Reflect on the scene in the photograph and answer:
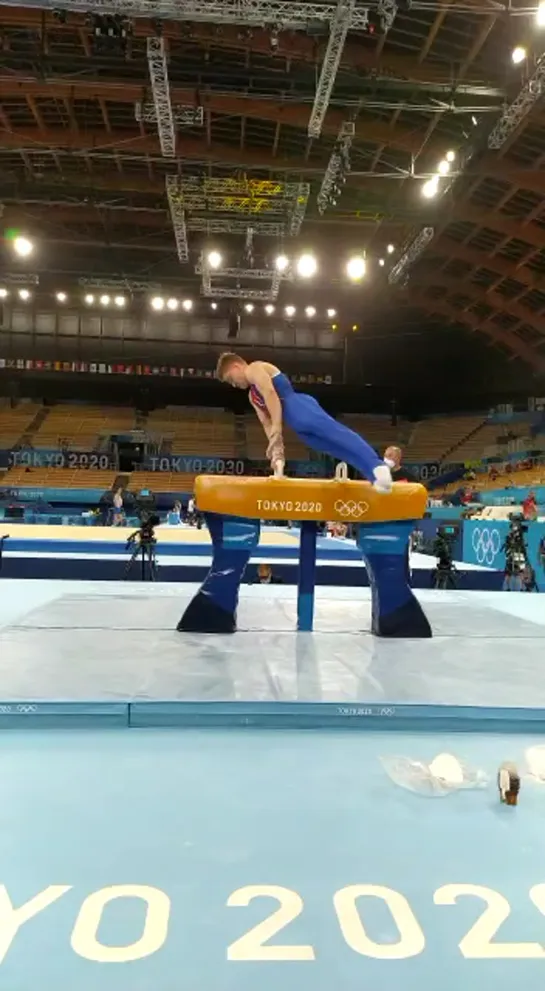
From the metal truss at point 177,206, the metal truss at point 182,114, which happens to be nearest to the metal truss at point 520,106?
the metal truss at point 182,114

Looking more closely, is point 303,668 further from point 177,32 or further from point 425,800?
point 177,32

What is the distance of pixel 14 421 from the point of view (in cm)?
2594

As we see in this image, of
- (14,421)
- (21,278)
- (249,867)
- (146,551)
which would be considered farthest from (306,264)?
(14,421)

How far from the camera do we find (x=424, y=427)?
2655cm

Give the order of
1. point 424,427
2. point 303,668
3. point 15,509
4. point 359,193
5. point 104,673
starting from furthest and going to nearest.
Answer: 1. point 424,427
2. point 15,509
3. point 359,193
4. point 303,668
5. point 104,673

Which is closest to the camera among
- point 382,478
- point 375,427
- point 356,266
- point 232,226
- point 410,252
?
point 382,478

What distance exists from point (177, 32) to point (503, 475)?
1511 centimetres

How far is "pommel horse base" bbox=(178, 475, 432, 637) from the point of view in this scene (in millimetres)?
3811

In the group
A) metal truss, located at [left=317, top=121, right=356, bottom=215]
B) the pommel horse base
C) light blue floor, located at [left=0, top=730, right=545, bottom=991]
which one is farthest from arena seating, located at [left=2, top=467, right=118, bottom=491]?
light blue floor, located at [left=0, top=730, right=545, bottom=991]

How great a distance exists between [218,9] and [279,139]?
626 centimetres

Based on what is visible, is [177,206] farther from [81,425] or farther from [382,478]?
[81,425]

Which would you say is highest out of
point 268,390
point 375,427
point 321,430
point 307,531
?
point 375,427

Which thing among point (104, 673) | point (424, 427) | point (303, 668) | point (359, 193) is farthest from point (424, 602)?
point (424, 427)

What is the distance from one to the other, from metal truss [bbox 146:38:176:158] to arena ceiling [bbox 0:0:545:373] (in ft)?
0.13
